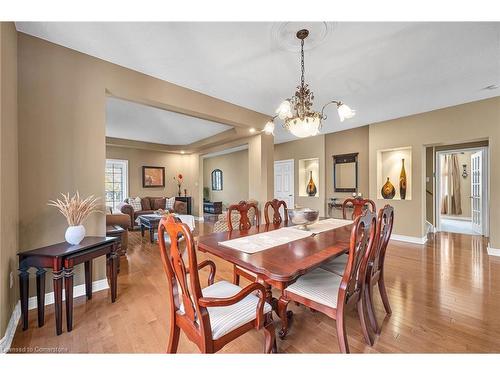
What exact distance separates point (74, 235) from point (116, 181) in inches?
229

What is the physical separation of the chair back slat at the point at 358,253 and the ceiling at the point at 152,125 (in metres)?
4.47

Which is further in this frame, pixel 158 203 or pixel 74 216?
pixel 158 203

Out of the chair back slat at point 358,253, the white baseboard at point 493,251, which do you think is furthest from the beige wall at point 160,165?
the white baseboard at point 493,251

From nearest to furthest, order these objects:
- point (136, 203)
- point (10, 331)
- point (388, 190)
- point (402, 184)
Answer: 1. point (10, 331)
2. point (402, 184)
3. point (388, 190)
4. point (136, 203)

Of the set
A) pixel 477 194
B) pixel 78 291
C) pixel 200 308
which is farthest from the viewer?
pixel 477 194

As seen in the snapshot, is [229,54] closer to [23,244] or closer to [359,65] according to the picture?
[359,65]

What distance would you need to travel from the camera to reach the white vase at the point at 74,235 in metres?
1.96

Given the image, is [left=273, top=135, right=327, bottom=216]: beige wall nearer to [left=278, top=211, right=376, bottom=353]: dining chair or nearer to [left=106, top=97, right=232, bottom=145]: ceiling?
[left=106, top=97, right=232, bottom=145]: ceiling

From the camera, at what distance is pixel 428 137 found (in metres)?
4.13

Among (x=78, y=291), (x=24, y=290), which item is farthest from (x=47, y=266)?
(x=78, y=291)

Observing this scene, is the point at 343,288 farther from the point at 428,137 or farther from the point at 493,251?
the point at 428,137

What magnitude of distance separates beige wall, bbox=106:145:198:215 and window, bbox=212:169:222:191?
67.8 inches

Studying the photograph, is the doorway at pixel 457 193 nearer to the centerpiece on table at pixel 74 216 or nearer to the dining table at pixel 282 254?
the dining table at pixel 282 254
